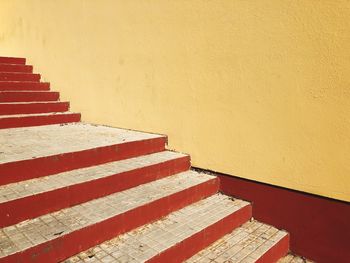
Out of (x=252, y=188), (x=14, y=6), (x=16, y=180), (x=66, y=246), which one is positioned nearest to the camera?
(x=66, y=246)

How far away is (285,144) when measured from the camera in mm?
3424

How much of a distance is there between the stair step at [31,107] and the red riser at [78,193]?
2.78m

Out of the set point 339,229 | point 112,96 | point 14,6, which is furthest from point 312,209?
point 14,6

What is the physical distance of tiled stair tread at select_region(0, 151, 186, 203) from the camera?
286cm

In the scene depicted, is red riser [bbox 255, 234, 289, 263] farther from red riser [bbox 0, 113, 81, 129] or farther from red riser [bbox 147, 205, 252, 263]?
red riser [bbox 0, 113, 81, 129]

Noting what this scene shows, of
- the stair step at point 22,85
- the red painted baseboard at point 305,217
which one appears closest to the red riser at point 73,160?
the red painted baseboard at point 305,217

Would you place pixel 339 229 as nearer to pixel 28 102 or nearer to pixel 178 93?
pixel 178 93

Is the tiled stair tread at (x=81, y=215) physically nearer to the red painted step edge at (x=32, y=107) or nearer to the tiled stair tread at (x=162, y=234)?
the tiled stair tread at (x=162, y=234)

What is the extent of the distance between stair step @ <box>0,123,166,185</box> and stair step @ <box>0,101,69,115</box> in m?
0.48

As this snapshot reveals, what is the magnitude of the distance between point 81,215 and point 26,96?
3.74 meters

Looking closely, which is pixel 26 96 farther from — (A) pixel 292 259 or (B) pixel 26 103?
(A) pixel 292 259

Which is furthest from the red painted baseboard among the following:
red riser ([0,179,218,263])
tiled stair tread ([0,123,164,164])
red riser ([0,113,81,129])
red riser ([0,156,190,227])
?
red riser ([0,113,81,129])

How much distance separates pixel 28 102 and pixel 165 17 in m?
2.95

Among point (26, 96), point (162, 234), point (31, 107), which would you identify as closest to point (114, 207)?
point (162, 234)
